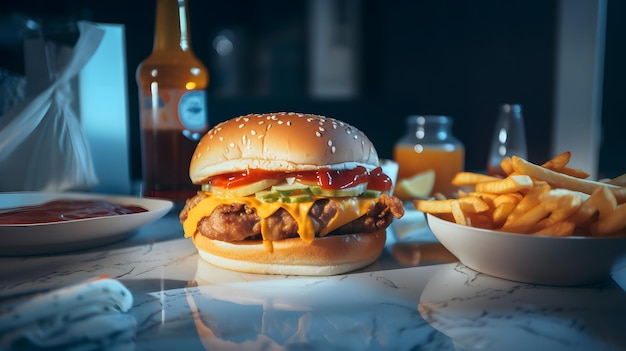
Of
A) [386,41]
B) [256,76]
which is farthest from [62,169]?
[256,76]

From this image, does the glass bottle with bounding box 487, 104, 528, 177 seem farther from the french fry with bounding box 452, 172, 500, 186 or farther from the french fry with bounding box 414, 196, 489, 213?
the french fry with bounding box 414, 196, 489, 213

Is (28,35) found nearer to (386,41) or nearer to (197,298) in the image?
(197,298)

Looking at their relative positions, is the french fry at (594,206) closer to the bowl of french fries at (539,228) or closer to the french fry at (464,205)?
the bowl of french fries at (539,228)

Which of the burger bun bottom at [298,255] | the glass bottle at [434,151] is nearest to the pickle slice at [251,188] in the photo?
the burger bun bottom at [298,255]

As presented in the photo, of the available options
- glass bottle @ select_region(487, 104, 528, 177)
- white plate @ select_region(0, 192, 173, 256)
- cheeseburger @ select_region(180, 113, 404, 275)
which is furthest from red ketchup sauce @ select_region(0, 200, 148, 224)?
glass bottle @ select_region(487, 104, 528, 177)

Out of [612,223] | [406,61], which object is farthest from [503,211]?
[406,61]

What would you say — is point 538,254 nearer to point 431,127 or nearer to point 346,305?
point 346,305
